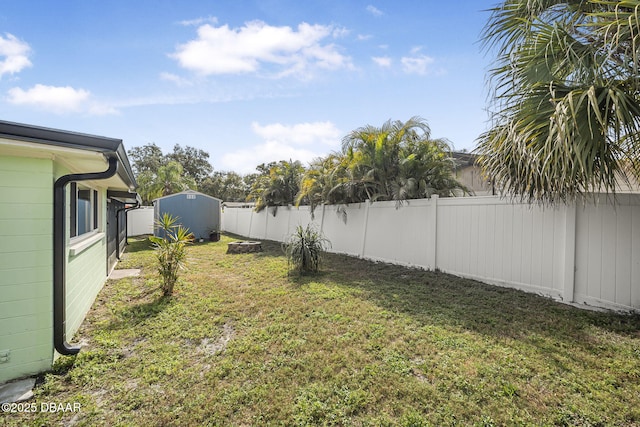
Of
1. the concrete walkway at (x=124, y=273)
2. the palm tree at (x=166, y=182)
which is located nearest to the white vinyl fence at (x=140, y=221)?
the palm tree at (x=166, y=182)

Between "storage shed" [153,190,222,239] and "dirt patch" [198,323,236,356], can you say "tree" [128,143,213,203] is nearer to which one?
"storage shed" [153,190,222,239]

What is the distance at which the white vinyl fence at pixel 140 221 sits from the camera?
54.7 ft

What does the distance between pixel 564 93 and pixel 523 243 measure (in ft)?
8.09

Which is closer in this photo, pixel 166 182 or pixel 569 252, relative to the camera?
pixel 569 252

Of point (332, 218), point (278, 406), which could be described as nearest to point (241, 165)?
point (332, 218)

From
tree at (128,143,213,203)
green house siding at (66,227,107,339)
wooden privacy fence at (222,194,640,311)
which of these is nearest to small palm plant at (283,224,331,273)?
wooden privacy fence at (222,194,640,311)

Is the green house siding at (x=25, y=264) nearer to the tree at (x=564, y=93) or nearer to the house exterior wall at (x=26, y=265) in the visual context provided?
the house exterior wall at (x=26, y=265)

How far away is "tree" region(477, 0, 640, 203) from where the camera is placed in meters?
2.71

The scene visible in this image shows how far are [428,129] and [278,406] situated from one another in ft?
24.3

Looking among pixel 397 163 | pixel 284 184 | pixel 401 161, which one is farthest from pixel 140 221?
pixel 401 161

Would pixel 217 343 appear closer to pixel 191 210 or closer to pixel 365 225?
pixel 365 225

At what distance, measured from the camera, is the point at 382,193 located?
794cm

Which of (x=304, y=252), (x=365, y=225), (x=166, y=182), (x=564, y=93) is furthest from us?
(x=166, y=182)

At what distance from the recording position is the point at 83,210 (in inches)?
174
